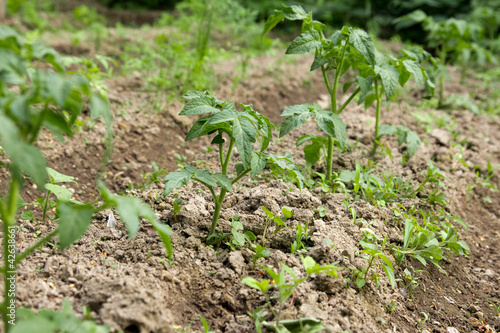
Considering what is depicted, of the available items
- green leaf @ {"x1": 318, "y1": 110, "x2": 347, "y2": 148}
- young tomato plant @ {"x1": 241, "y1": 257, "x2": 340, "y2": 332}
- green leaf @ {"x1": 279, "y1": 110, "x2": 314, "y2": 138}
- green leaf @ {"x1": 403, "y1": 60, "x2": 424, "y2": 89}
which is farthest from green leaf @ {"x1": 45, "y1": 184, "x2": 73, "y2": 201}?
green leaf @ {"x1": 403, "y1": 60, "x2": 424, "y2": 89}

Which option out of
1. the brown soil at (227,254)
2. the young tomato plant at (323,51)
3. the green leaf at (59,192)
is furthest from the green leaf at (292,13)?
the green leaf at (59,192)

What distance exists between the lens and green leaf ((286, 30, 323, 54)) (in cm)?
230

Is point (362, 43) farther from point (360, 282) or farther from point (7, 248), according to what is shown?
point (7, 248)

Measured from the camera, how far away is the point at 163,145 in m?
3.29

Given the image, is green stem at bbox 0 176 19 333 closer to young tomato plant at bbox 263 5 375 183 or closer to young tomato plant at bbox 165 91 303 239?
young tomato plant at bbox 165 91 303 239

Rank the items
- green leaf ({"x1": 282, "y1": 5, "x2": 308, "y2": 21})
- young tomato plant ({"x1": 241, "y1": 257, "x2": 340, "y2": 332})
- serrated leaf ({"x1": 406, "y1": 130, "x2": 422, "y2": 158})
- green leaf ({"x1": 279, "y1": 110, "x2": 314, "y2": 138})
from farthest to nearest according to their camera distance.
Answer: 1. serrated leaf ({"x1": 406, "y1": 130, "x2": 422, "y2": 158})
2. green leaf ({"x1": 282, "y1": 5, "x2": 308, "y2": 21})
3. green leaf ({"x1": 279, "y1": 110, "x2": 314, "y2": 138})
4. young tomato plant ({"x1": 241, "y1": 257, "x2": 340, "y2": 332})

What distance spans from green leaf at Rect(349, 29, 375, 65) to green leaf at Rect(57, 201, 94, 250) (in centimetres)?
158

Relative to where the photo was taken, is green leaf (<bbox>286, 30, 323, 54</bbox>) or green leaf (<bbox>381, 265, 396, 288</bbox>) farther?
green leaf (<bbox>286, 30, 323, 54</bbox>)

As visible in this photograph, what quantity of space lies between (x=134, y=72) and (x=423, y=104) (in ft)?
9.60

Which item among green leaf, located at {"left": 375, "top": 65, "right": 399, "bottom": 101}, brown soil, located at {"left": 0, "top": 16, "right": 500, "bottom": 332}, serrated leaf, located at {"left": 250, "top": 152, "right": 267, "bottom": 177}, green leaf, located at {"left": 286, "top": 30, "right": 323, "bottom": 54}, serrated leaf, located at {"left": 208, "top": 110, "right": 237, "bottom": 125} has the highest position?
green leaf, located at {"left": 286, "top": 30, "right": 323, "bottom": 54}

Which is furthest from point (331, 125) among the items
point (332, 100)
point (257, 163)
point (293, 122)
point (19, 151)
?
point (19, 151)

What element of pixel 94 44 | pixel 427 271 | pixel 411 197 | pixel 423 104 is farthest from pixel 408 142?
pixel 94 44

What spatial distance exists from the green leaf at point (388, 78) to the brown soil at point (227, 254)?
0.66m

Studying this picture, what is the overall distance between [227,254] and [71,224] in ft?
2.79
